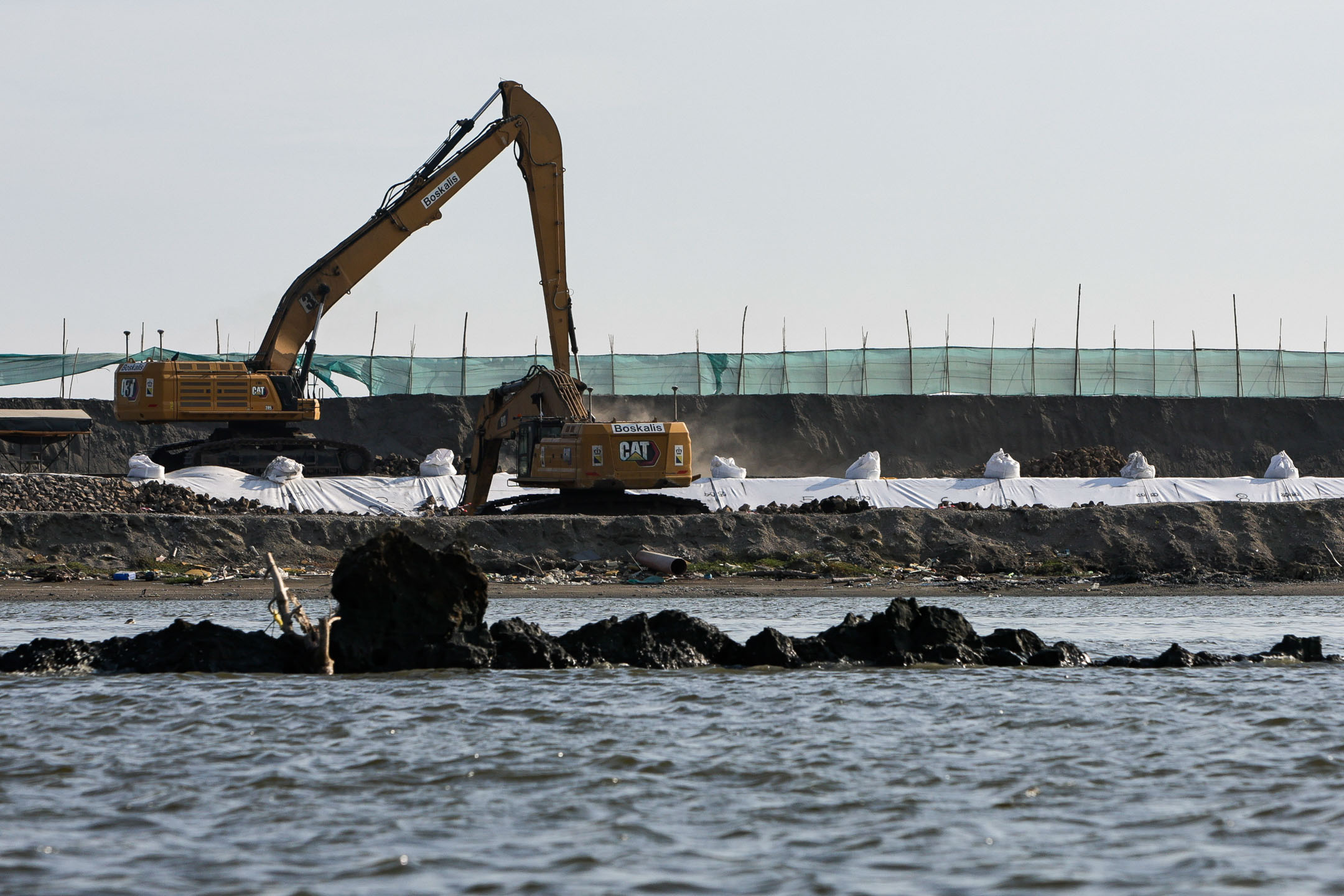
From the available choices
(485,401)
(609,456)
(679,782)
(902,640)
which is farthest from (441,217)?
Answer: (679,782)

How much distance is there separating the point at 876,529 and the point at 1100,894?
20.7 metres

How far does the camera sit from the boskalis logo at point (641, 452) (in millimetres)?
27469

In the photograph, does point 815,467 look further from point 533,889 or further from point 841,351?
point 533,889

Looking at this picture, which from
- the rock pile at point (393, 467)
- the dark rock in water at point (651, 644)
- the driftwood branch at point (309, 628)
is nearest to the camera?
the driftwood branch at point (309, 628)

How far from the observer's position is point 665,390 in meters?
47.1

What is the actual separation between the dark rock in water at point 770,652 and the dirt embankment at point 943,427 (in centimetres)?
3233

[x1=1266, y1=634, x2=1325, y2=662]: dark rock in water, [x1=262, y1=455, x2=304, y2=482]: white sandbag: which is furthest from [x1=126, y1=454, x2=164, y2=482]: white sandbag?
[x1=1266, y1=634, x2=1325, y2=662]: dark rock in water

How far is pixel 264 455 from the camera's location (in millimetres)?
34094

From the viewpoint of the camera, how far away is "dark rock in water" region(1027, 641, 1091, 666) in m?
14.1

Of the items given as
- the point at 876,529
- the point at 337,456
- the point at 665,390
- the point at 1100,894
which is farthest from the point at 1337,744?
the point at 665,390

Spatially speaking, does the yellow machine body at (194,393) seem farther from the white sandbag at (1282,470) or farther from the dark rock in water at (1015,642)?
the white sandbag at (1282,470)

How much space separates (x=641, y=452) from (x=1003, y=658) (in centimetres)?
1414

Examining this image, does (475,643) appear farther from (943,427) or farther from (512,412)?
(943,427)

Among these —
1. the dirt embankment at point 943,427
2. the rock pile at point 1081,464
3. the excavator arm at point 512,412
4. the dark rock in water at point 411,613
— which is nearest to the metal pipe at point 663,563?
the excavator arm at point 512,412
